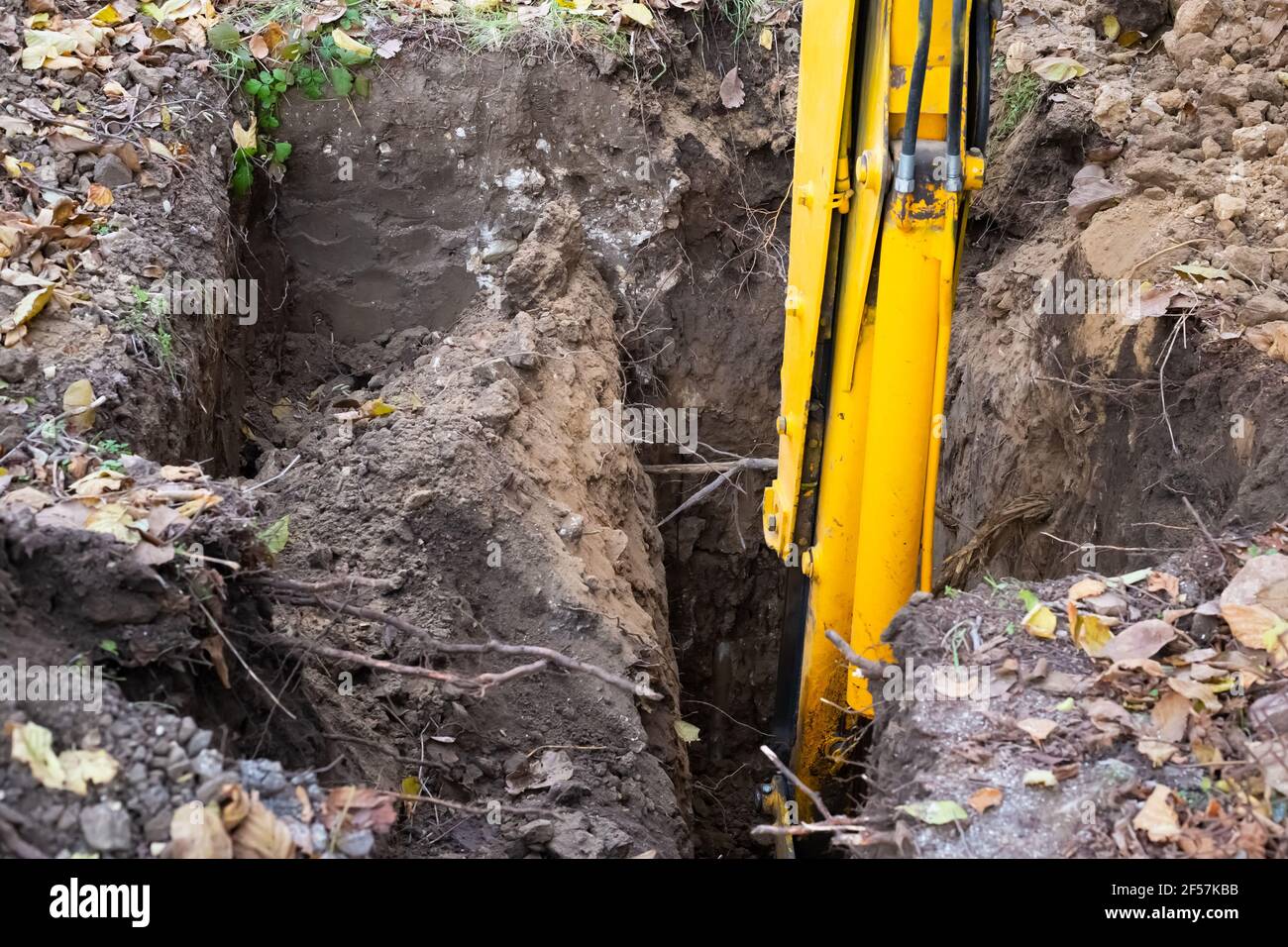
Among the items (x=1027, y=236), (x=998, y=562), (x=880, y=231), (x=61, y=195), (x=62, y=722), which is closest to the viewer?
(x=62, y=722)

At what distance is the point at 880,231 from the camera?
2842mm

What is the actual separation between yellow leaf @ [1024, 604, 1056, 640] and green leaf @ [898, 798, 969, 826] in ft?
1.84

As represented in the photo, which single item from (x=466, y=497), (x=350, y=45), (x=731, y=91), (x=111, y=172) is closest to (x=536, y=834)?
(x=466, y=497)

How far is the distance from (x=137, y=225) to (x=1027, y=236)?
3609 mm

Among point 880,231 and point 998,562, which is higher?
point 880,231

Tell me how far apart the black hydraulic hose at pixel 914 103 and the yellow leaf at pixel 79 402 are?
2427 millimetres

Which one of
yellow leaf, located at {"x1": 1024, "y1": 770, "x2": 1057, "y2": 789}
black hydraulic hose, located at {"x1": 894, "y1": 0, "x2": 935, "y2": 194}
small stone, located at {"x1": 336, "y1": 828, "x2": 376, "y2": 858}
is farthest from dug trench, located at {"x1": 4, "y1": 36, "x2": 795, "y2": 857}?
black hydraulic hose, located at {"x1": 894, "y1": 0, "x2": 935, "y2": 194}

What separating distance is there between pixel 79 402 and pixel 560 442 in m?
1.77

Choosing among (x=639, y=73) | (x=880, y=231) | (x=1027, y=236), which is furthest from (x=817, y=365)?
(x=639, y=73)

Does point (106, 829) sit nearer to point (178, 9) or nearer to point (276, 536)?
point (276, 536)

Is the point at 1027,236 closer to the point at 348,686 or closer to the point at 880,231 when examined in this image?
the point at 880,231

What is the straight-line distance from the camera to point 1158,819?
2342mm

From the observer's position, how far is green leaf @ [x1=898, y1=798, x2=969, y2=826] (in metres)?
2.46

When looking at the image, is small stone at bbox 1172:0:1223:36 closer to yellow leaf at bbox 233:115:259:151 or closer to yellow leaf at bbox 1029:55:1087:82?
yellow leaf at bbox 1029:55:1087:82
